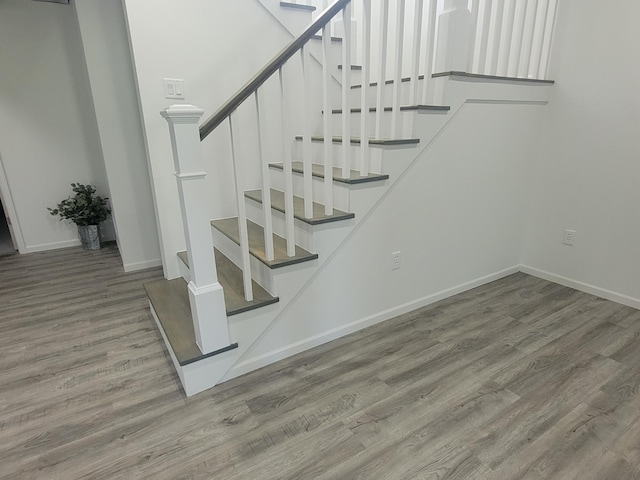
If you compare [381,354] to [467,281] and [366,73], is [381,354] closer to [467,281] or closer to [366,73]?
[467,281]

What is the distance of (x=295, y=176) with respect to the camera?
2.31 metres

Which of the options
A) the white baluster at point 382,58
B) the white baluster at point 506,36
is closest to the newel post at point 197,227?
the white baluster at point 382,58

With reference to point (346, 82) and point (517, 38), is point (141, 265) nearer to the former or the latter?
point (346, 82)

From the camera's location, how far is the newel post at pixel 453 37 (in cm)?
192

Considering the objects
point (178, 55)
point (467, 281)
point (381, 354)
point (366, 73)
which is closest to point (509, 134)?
point (467, 281)

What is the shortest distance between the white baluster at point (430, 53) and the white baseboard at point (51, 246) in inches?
145

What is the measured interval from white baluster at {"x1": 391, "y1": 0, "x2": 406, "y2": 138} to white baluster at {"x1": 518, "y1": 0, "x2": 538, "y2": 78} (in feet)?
3.49

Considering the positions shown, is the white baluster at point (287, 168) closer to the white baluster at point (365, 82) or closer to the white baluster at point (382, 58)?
the white baluster at point (365, 82)

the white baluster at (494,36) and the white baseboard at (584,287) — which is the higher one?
the white baluster at (494,36)

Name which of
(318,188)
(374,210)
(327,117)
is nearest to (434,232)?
(374,210)

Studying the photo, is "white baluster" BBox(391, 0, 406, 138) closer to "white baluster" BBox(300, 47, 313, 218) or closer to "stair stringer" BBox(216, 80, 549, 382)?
"stair stringer" BBox(216, 80, 549, 382)

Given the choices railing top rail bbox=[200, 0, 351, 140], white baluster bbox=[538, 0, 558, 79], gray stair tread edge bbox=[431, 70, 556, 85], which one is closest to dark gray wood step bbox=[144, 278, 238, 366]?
railing top rail bbox=[200, 0, 351, 140]

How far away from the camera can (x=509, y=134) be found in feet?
8.19

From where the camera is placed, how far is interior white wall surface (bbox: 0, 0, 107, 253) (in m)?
3.19
